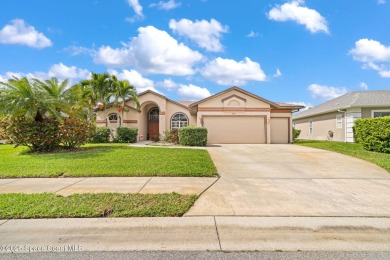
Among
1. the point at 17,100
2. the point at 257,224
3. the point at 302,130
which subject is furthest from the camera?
the point at 302,130

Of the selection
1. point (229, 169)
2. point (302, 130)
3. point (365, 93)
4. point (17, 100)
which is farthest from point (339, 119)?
point (17, 100)

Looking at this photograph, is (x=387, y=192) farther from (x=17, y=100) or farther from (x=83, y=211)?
(x=17, y=100)

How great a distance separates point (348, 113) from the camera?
57.8ft

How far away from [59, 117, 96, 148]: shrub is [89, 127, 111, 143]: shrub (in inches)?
230

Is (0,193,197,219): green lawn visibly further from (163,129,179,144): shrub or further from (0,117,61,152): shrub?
(163,129,179,144): shrub

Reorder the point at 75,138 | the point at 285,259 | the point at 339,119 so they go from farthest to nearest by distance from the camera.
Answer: the point at 339,119
the point at 75,138
the point at 285,259

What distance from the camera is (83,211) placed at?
4.25 meters

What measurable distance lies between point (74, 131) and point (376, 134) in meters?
16.3

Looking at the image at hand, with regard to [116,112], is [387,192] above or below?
below

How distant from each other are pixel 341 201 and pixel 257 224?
7.89 feet

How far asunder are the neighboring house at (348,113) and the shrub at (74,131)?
1829 cm

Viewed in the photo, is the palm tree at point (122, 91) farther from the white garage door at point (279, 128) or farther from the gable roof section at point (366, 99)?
the gable roof section at point (366, 99)

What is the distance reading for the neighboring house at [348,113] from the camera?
662 inches

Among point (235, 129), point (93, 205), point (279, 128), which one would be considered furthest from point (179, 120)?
point (93, 205)
